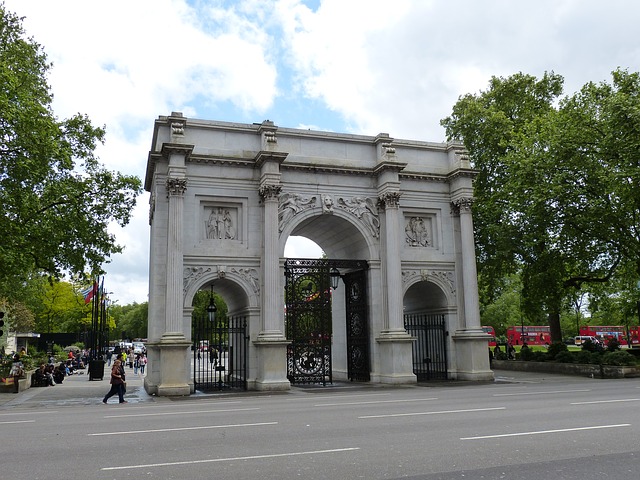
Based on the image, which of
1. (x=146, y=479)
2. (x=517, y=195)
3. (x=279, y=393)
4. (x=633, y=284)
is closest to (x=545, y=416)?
(x=146, y=479)

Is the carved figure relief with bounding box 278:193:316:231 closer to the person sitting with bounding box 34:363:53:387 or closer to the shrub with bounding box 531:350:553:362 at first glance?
the person sitting with bounding box 34:363:53:387

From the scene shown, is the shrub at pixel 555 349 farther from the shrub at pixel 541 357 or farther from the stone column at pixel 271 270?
the stone column at pixel 271 270

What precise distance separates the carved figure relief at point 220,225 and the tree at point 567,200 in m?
16.4

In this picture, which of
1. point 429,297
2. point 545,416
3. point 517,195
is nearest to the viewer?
point 545,416

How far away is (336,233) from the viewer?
99.2 ft

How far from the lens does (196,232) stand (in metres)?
25.7

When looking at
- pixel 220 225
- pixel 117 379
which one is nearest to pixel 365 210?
pixel 220 225

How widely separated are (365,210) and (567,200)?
465 inches

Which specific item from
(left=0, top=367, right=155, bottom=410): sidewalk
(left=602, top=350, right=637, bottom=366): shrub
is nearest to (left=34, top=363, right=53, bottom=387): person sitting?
(left=0, top=367, right=155, bottom=410): sidewalk

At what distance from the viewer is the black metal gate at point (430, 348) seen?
96.9 feet

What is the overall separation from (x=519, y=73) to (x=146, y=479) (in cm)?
4140

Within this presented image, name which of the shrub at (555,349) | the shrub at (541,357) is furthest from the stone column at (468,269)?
the shrub at (541,357)

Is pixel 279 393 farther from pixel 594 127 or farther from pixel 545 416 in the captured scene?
pixel 594 127

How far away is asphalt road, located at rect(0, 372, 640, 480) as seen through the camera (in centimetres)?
791
